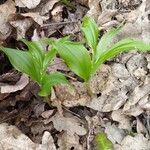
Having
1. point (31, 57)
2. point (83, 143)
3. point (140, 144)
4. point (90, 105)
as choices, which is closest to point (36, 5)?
point (31, 57)

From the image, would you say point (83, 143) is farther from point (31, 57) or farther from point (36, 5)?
point (36, 5)

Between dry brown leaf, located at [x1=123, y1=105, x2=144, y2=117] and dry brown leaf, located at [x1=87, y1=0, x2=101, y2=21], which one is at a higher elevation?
dry brown leaf, located at [x1=87, y1=0, x2=101, y2=21]

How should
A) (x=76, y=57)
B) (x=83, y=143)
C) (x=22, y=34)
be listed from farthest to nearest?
(x=22, y=34), (x=83, y=143), (x=76, y=57)

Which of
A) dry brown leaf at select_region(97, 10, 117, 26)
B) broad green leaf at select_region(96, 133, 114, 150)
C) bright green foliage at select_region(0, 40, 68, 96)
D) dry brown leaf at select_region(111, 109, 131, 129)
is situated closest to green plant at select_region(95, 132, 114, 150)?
broad green leaf at select_region(96, 133, 114, 150)

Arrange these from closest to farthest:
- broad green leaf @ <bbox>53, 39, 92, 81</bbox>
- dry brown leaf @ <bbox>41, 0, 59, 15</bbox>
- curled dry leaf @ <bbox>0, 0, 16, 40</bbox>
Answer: broad green leaf @ <bbox>53, 39, 92, 81</bbox> → curled dry leaf @ <bbox>0, 0, 16, 40</bbox> → dry brown leaf @ <bbox>41, 0, 59, 15</bbox>

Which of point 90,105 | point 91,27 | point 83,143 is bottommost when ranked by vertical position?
point 83,143

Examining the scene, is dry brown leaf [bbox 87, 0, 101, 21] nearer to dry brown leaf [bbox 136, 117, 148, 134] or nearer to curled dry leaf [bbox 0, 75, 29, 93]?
curled dry leaf [bbox 0, 75, 29, 93]

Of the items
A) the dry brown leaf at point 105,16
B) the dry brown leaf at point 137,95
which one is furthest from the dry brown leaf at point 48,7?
the dry brown leaf at point 137,95

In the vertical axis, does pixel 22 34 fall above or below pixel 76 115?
above

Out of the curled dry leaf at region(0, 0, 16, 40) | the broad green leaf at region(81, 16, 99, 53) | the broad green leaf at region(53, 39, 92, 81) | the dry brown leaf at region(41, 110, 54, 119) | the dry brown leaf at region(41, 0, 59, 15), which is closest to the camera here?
the broad green leaf at region(53, 39, 92, 81)
